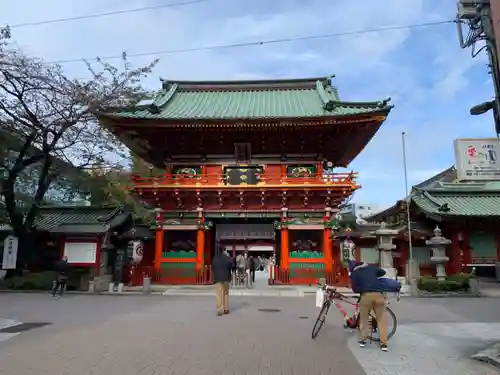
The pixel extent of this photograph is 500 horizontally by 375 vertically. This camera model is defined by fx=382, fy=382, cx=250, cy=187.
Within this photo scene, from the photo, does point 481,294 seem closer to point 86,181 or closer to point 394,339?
point 394,339

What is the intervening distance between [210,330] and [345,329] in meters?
3.22

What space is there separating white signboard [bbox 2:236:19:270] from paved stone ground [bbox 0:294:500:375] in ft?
22.0

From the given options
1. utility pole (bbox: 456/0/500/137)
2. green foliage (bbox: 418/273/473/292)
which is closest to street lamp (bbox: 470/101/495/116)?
utility pole (bbox: 456/0/500/137)

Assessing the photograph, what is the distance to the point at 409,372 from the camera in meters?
5.86

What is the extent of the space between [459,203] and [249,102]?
15.2 metres

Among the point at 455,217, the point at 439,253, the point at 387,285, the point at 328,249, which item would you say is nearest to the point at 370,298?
the point at 387,285

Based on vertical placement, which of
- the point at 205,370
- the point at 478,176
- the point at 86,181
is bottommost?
the point at 205,370

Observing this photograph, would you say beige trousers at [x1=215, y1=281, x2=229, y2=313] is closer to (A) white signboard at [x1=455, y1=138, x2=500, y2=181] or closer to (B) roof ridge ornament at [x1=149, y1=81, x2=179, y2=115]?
(A) white signboard at [x1=455, y1=138, x2=500, y2=181]

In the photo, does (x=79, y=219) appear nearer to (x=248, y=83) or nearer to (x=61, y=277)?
(x=61, y=277)

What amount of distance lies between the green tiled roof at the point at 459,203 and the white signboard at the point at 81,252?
61.0 feet

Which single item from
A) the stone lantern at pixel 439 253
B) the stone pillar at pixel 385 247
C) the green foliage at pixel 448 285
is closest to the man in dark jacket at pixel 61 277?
the stone pillar at pixel 385 247

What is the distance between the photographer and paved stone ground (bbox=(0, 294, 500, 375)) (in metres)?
6.08

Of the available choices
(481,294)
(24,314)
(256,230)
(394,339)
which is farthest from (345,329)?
(256,230)

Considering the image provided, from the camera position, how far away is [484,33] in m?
7.61
